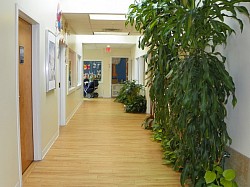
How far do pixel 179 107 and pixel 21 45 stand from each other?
7.05 feet

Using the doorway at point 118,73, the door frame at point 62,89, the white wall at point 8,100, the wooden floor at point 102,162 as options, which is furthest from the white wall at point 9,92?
the doorway at point 118,73

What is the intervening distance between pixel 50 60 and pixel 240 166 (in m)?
3.24

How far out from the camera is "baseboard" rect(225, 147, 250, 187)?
231 cm

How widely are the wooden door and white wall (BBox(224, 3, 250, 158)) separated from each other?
246 cm

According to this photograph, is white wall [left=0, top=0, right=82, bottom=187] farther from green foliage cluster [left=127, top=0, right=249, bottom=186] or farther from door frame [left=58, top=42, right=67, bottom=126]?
door frame [left=58, top=42, right=67, bottom=126]

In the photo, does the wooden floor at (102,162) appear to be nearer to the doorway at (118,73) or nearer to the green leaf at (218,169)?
the green leaf at (218,169)

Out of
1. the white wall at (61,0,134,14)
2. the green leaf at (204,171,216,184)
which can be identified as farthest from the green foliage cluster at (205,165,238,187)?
the white wall at (61,0,134,14)

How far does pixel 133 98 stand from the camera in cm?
945

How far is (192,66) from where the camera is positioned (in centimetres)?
235

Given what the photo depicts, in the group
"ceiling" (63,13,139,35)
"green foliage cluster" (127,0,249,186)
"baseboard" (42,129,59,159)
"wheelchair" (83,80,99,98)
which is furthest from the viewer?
"wheelchair" (83,80,99,98)

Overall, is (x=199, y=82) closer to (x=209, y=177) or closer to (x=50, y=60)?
(x=209, y=177)

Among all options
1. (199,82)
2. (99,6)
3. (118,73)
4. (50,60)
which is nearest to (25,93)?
(50,60)

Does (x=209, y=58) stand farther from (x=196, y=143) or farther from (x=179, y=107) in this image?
(x=196, y=143)

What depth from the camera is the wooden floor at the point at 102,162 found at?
10.9 ft
